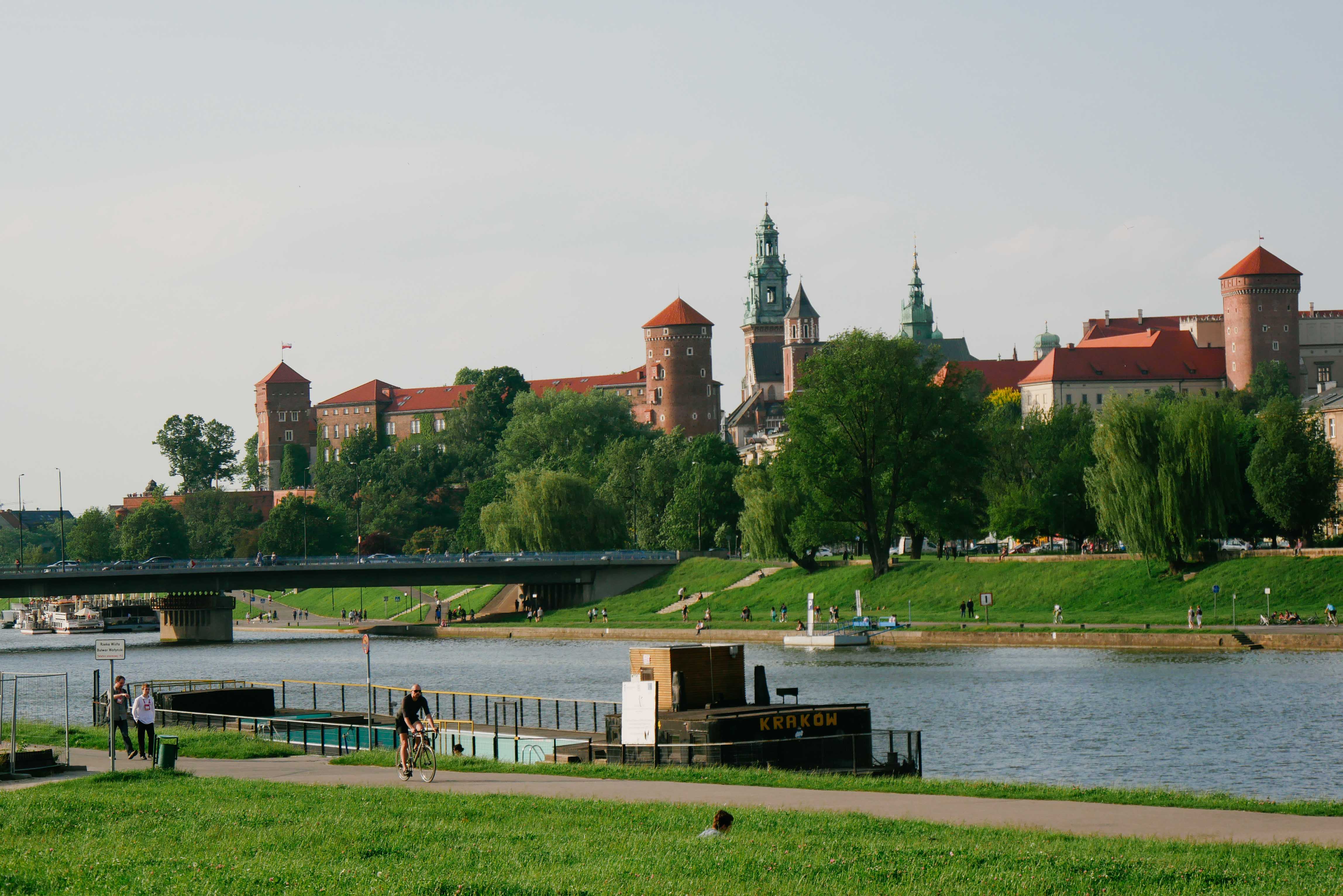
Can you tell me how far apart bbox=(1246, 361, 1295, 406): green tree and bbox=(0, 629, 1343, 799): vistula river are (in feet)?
336

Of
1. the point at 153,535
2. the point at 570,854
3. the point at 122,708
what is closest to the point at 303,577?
the point at 122,708

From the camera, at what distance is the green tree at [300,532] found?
154750 millimetres

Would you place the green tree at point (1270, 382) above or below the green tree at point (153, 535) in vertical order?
above

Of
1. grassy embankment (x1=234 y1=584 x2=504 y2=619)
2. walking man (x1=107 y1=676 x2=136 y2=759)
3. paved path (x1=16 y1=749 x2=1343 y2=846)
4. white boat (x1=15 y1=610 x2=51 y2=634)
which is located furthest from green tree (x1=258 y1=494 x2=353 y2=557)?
paved path (x1=16 y1=749 x2=1343 y2=846)

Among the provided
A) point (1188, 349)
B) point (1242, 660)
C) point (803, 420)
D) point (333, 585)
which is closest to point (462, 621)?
point (333, 585)

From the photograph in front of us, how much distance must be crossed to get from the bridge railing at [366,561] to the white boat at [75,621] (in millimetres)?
25947

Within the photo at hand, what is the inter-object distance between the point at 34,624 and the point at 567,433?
4976 cm

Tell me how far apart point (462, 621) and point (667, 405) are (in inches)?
3238

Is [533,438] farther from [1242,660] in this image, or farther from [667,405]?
[1242,660]

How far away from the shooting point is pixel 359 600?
141125 mm

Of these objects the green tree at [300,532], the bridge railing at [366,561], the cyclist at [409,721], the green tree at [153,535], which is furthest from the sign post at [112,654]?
the green tree at [153,535]

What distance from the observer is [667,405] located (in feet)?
609

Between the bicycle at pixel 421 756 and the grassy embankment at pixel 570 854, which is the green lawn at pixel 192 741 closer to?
the bicycle at pixel 421 756

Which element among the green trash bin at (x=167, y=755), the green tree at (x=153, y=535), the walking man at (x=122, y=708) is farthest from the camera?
the green tree at (x=153, y=535)
